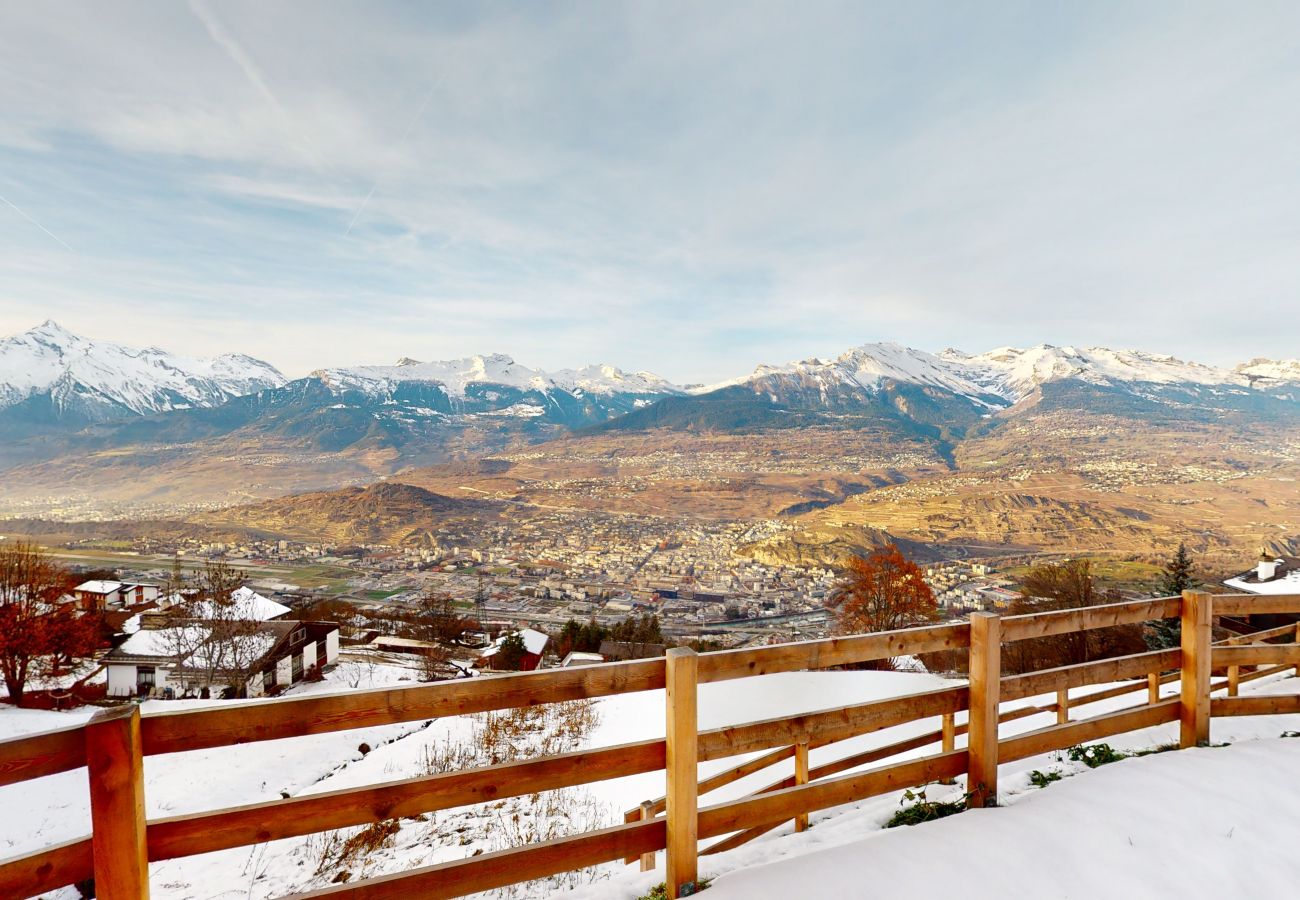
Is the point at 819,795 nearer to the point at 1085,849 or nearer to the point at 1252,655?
the point at 1085,849

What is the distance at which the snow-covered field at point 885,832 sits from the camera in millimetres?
3244

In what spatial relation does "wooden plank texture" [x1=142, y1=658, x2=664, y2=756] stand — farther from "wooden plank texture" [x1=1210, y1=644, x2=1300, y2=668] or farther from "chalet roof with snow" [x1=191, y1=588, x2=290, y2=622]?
"chalet roof with snow" [x1=191, y1=588, x2=290, y2=622]

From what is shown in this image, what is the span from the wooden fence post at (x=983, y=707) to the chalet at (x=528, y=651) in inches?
1168

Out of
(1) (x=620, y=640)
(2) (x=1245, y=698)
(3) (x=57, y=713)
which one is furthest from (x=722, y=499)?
(2) (x=1245, y=698)

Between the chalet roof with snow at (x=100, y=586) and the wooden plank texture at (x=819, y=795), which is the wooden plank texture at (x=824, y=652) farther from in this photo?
the chalet roof with snow at (x=100, y=586)

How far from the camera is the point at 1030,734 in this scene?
4227mm

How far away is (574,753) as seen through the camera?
283cm

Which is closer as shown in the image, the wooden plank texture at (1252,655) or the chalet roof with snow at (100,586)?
the wooden plank texture at (1252,655)

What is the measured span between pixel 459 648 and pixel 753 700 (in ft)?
103

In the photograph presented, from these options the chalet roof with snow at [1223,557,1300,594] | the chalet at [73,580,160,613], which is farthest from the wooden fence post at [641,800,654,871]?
the chalet at [73,580,160,613]

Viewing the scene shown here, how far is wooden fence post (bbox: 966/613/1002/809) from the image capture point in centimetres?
381

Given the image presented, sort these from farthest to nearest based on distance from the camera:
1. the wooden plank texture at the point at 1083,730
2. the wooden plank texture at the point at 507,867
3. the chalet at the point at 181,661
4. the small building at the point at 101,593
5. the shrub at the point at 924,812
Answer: the small building at the point at 101,593 < the chalet at the point at 181,661 < the wooden plank texture at the point at 1083,730 < the shrub at the point at 924,812 < the wooden plank texture at the point at 507,867

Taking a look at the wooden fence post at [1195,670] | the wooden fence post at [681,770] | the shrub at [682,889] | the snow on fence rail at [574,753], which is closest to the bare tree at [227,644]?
the snow on fence rail at [574,753]

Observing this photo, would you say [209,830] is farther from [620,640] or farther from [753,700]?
[620,640]
